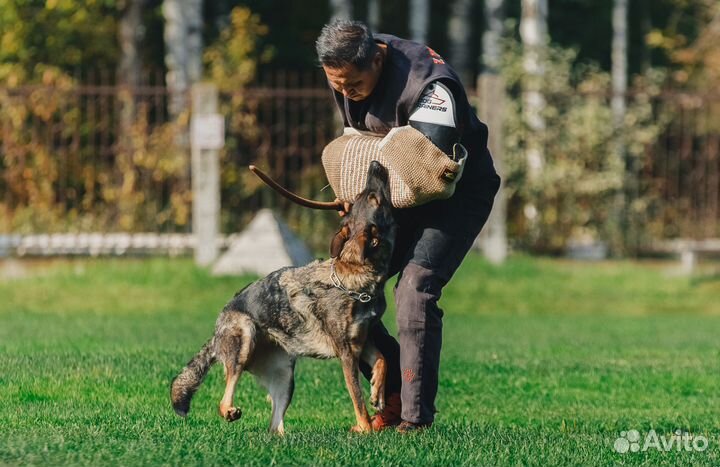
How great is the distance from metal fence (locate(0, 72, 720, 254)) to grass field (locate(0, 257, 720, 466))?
1.14m

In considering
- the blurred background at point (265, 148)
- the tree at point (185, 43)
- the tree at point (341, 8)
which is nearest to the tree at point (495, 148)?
the blurred background at point (265, 148)

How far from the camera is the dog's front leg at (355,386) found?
6.43 metres

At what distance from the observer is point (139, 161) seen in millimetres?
19078

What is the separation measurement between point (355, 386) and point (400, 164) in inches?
40.5

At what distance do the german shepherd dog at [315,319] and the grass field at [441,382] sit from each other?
24 cm

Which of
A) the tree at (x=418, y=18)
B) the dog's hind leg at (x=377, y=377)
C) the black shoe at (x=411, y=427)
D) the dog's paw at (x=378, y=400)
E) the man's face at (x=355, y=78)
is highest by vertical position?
the tree at (x=418, y=18)

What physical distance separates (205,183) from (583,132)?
21.2 ft

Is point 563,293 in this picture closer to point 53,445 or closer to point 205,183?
Answer: point 205,183

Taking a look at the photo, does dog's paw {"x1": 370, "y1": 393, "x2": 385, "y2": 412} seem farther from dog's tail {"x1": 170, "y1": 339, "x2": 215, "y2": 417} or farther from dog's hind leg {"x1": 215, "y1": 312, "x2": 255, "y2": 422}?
dog's tail {"x1": 170, "y1": 339, "x2": 215, "y2": 417}

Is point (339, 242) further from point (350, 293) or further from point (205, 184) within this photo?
point (205, 184)

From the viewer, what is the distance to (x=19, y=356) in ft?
31.8

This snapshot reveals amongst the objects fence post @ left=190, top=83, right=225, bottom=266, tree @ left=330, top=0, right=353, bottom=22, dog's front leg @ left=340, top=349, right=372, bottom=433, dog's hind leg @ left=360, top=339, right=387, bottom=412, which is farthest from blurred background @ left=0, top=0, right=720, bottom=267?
dog's front leg @ left=340, top=349, right=372, bottom=433

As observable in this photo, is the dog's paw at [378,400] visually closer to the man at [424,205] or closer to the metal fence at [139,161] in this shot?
the man at [424,205]

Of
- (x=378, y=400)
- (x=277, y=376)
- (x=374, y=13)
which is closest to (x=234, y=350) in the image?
(x=277, y=376)
